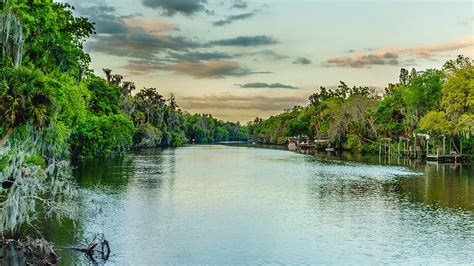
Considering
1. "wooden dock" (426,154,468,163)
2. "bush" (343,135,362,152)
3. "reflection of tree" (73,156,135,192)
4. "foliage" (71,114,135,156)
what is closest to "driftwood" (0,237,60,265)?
"reflection of tree" (73,156,135,192)

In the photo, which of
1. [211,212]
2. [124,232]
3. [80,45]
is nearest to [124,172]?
[80,45]

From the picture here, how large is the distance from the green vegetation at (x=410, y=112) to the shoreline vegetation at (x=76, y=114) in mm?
145

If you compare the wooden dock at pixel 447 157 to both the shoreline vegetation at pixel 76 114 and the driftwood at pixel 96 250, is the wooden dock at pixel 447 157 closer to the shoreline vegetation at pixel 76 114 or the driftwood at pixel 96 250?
the shoreline vegetation at pixel 76 114

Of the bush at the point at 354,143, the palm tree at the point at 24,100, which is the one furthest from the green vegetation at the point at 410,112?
the palm tree at the point at 24,100

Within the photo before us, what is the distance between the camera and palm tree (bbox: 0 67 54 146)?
18156mm

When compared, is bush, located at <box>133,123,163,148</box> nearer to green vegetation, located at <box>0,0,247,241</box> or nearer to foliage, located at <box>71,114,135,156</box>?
foliage, located at <box>71,114,135,156</box>

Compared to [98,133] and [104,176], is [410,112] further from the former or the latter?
[104,176]

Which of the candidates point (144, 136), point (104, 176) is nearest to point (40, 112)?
point (104, 176)

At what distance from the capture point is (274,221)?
23531 mm

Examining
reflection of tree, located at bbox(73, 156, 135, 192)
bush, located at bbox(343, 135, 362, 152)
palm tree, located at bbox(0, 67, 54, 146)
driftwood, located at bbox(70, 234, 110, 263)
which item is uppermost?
palm tree, located at bbox(0, 67, 54, 146)

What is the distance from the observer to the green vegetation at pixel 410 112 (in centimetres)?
5844

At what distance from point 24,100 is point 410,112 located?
6345 cm

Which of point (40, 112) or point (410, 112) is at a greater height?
point (410, 112)

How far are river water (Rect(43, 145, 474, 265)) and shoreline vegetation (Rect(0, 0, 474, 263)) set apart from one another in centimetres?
223
